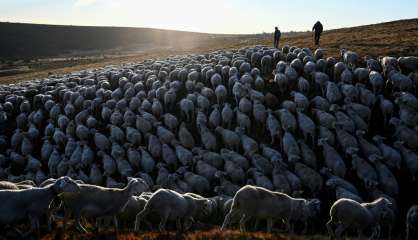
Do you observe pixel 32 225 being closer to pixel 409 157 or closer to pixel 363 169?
pixel 363 169

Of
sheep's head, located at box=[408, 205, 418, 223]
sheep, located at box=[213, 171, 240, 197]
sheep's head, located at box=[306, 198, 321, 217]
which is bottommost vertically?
sheep, located at box=[213, 171, 240, 197]

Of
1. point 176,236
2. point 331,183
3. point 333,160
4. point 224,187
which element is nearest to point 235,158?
point 224,187

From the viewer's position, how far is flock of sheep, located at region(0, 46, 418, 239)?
1334 cm

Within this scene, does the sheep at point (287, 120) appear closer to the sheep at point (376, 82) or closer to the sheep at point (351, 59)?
the sheep at point (376, 82)

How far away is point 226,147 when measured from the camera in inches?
867

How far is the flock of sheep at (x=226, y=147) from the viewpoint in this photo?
13.3 m

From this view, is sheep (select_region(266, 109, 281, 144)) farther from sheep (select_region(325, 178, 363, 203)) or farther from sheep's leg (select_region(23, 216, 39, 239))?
sheep's leg (select_region(23, 216, 39, 239))

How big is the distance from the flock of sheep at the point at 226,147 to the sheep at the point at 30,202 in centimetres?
3

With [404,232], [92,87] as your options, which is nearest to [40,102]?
[92,87]

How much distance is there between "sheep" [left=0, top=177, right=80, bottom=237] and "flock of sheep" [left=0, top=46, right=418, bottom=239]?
3 centimetres

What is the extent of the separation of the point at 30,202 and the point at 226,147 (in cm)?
1146

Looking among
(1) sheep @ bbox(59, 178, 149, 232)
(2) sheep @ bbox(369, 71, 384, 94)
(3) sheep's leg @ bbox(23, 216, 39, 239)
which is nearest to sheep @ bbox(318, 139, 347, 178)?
(2) sheep @ bbox(369, 71, 384, 94)

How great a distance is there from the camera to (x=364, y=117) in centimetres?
2239

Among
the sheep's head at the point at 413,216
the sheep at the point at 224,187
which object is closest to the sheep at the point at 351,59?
the sheep at the point at 224,187
